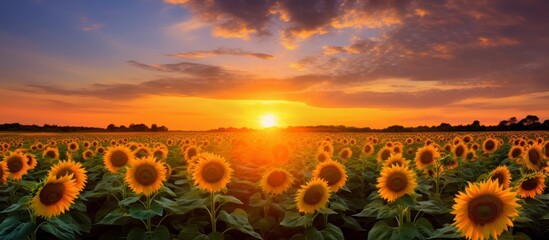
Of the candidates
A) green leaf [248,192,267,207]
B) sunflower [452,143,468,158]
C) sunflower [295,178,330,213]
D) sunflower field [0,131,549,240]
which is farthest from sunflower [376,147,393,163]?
sunflower [295,178,330,213]

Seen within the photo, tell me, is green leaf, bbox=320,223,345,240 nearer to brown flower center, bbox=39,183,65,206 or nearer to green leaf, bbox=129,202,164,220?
green leaf, bbox=129,202,164,220

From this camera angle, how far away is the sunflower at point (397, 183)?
6941 mm

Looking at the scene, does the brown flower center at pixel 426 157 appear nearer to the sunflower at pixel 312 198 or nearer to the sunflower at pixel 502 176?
the sunflower at pixel 502 176

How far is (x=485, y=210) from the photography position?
5.24m

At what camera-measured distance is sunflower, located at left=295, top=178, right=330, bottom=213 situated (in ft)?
23.9

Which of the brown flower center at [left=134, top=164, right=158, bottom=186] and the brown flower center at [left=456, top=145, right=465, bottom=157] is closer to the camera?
the brown flower center at [left=134, top=164, right=158, bottom=186]

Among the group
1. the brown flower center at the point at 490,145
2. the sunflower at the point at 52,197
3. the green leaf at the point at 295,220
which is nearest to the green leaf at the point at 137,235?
the sunflower at the point at 52,197

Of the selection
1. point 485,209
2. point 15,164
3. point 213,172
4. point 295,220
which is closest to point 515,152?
point 295,220

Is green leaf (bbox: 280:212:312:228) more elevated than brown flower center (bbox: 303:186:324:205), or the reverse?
brown flower center (bbox: 303:186:324:205)

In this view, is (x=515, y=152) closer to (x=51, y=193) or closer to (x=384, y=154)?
(x=384, y=154)

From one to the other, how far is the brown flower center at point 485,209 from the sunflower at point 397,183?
1.62m

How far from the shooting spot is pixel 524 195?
7465 mm

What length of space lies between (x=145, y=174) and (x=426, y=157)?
6820 mm

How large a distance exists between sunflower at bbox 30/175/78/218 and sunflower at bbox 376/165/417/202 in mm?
4458
